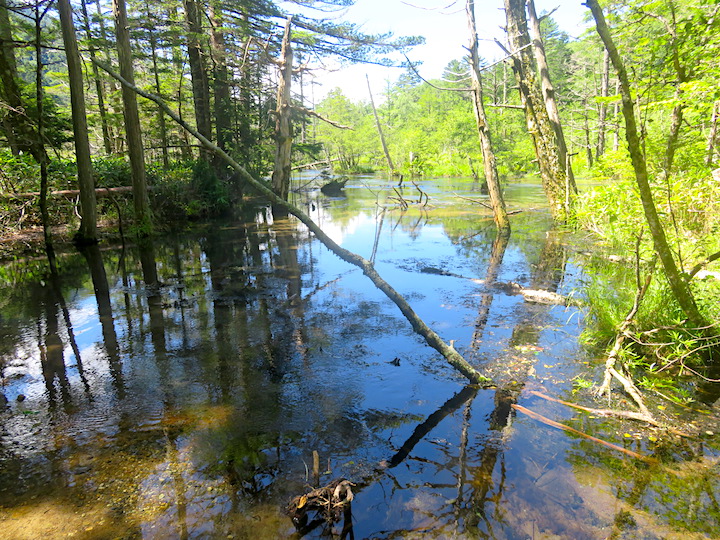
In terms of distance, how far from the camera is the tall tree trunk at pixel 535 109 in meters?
11.3

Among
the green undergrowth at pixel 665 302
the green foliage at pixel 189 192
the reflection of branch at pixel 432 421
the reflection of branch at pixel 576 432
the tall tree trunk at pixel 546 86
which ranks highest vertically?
the tall tree trunk at pixel 546 86

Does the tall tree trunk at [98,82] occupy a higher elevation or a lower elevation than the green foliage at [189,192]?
higher

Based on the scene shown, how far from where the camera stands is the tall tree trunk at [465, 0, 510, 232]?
10641mm

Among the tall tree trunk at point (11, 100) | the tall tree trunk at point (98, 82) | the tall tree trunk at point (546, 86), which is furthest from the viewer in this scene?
the tall tree trunk at point (98, 82)

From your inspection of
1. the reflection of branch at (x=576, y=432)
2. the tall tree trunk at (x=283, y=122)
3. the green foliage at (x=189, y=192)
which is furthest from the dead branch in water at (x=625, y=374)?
the tall tree trunk at (x=283, y=122)

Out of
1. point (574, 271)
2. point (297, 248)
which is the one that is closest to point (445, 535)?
point (574, 271)

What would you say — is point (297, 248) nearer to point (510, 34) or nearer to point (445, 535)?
point (510, 34)

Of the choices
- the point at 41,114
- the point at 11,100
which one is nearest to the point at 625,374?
the point at 41,114

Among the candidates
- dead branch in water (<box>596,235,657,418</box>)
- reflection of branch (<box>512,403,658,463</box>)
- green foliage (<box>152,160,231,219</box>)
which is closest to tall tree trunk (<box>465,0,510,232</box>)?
dead branch in water (<box>596,235,657,418</box>)

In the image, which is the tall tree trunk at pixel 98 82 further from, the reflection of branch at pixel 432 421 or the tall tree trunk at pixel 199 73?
the reflection of branch at pixel 432 421

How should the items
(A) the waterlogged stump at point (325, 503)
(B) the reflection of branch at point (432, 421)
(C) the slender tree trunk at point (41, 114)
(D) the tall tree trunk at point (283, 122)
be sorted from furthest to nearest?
(D) the tall tree trunk at point (283, 122), (C) the slender tree trunk at point (41, 114), (B) the reflection of branch at point (432, 421), (A) the waterlogged stump at point (325, 503)

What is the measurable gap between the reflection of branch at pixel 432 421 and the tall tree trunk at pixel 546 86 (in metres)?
9.40

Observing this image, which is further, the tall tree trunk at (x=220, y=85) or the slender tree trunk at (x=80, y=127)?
the tall tree trunk at (x=220, y=85)

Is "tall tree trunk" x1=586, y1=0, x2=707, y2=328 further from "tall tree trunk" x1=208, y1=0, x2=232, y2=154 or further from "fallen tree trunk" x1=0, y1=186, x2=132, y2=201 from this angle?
"tall tree trunk" x1=208, y1=0, x2=232, y2=154
